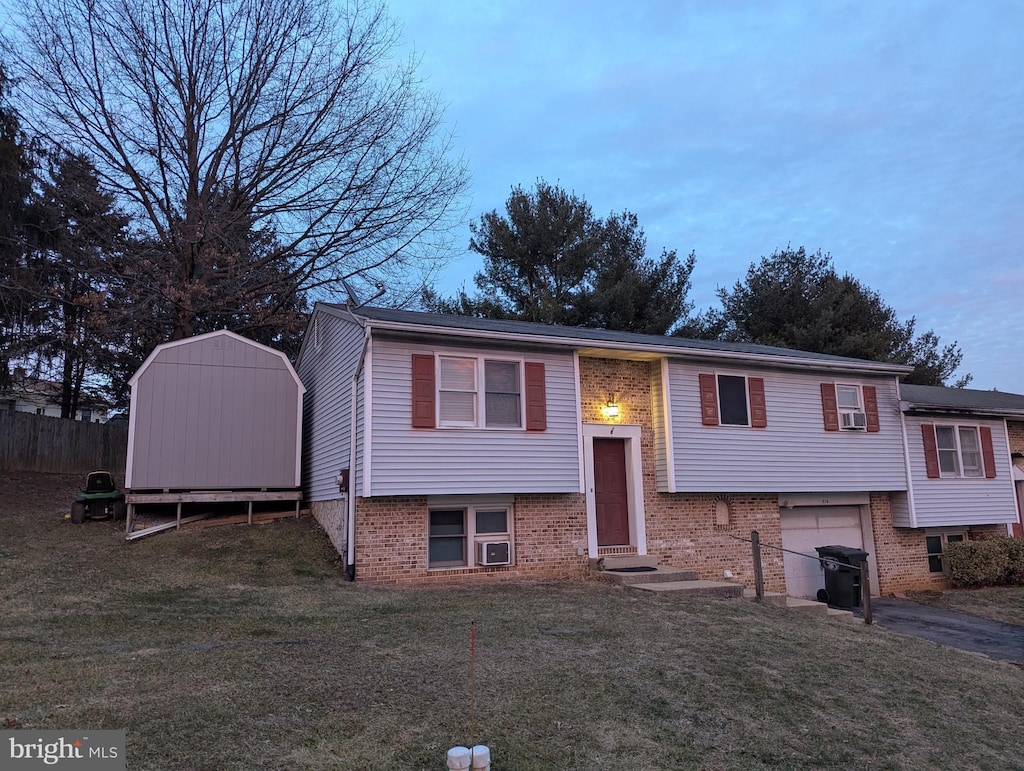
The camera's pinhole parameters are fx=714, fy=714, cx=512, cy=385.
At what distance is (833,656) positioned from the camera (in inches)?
315

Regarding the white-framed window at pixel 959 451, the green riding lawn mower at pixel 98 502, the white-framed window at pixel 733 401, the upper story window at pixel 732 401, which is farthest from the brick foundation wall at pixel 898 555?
the green riding lawn mower at pixel 98 502

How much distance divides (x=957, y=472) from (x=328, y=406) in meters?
14.4

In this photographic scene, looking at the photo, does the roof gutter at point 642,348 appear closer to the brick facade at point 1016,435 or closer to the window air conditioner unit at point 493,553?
the window air conditioner unit at point 493,553

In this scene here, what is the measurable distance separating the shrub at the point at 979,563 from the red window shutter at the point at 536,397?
10.8m

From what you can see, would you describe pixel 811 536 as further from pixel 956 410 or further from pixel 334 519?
pixel 334 519

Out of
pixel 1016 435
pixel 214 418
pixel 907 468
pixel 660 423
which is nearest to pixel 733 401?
pixel 660 423

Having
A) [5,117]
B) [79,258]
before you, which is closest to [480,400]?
[79,258]

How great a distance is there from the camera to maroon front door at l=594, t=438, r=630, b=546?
1304cm

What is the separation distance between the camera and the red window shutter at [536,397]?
1205cm

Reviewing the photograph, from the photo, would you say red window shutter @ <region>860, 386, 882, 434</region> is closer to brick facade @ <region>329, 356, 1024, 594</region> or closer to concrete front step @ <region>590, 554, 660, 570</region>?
brick facade @ <region>329, 356, 1024, 594</region>

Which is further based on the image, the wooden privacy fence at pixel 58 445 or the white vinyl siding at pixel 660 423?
the wooden privacy fence at pixel 58 445

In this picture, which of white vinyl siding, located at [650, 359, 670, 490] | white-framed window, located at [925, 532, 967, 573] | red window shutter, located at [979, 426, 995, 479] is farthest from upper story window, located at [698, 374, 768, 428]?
red window shutter, located at [979, 426, 995, 479]

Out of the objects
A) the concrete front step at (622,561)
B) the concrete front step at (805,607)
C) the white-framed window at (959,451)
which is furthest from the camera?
the white-framed window at (959,451)

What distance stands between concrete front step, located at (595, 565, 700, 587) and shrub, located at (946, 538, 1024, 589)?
7787 millimetres
